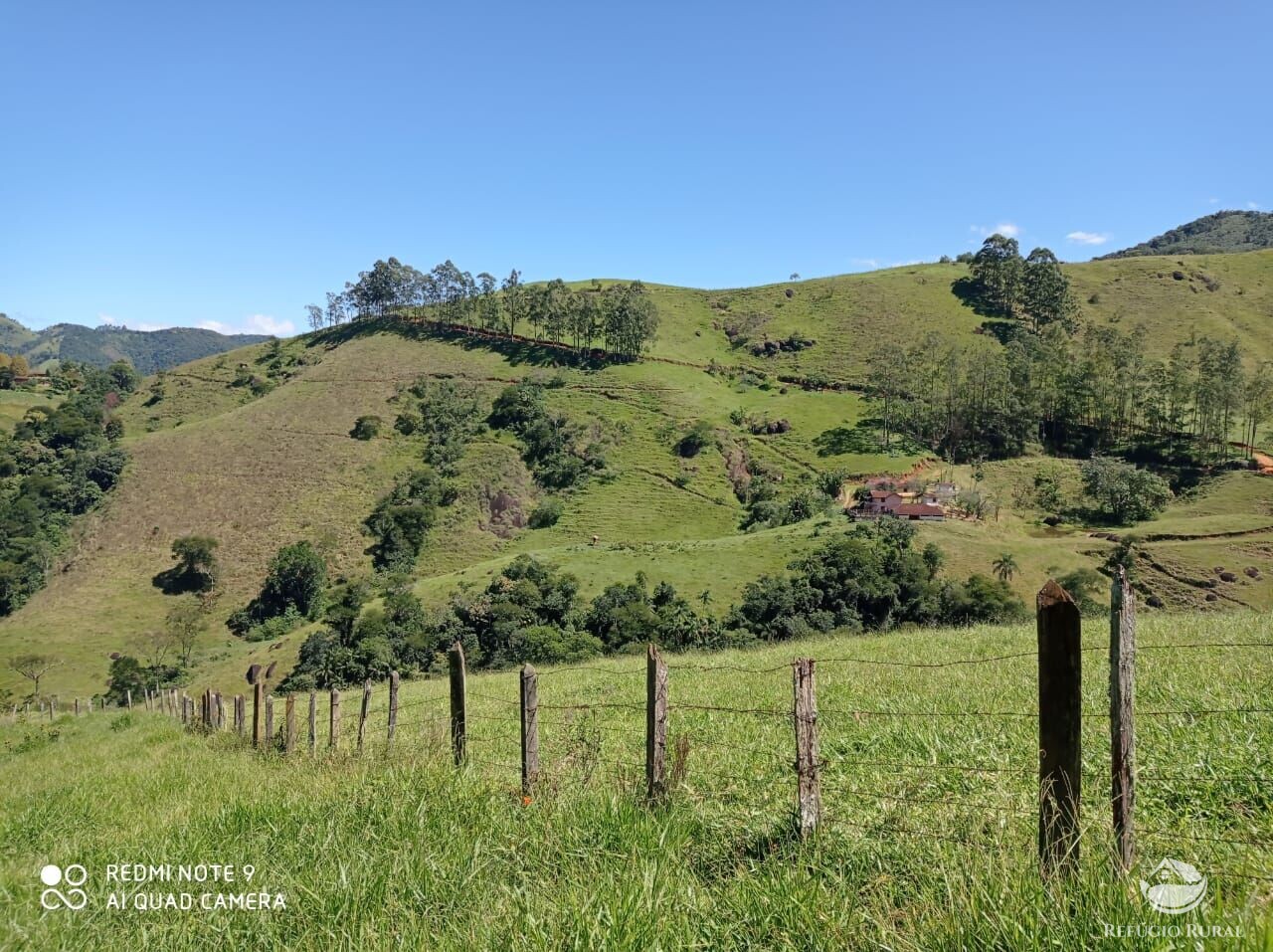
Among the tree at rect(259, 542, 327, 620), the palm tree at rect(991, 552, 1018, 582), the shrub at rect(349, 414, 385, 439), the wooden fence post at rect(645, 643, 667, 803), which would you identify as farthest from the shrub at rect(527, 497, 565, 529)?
the wooden fence post at rect(645, 643, 667, 803)

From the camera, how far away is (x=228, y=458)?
100 metres

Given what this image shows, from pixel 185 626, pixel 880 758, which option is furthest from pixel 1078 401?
pixel 185 626

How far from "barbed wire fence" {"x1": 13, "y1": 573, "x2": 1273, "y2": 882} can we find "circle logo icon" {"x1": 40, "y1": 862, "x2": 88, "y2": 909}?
9.79 ft

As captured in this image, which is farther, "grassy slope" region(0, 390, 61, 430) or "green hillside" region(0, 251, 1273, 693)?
"grassy slope" region(0, 390, 61, 430)

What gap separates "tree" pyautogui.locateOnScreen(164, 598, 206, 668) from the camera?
70.9 metres

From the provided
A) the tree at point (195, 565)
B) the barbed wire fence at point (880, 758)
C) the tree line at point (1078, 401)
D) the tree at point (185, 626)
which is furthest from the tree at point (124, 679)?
the tree line at point (1078, 401)

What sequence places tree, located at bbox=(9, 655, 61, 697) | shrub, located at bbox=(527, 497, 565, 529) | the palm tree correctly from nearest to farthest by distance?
the palm tree < tree, located at bbox=(9, 655, 61, 697) < shrub, located at bbox=(527, 497, 565, 529)

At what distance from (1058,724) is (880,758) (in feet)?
13.2

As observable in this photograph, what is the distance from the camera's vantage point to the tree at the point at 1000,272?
15075 cm

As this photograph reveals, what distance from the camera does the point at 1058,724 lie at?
4.16 metres

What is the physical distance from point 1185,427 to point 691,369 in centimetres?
7218

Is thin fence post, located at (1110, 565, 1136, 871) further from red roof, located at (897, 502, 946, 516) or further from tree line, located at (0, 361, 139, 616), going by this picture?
tree line, located at (0, 361, 139, 616)

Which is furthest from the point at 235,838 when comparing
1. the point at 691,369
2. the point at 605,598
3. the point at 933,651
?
the point at 691,369

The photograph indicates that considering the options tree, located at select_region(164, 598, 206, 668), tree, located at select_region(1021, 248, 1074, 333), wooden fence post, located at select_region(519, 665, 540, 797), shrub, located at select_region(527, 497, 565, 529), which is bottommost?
tree, located at select_region(164, 598, 206, 668)
